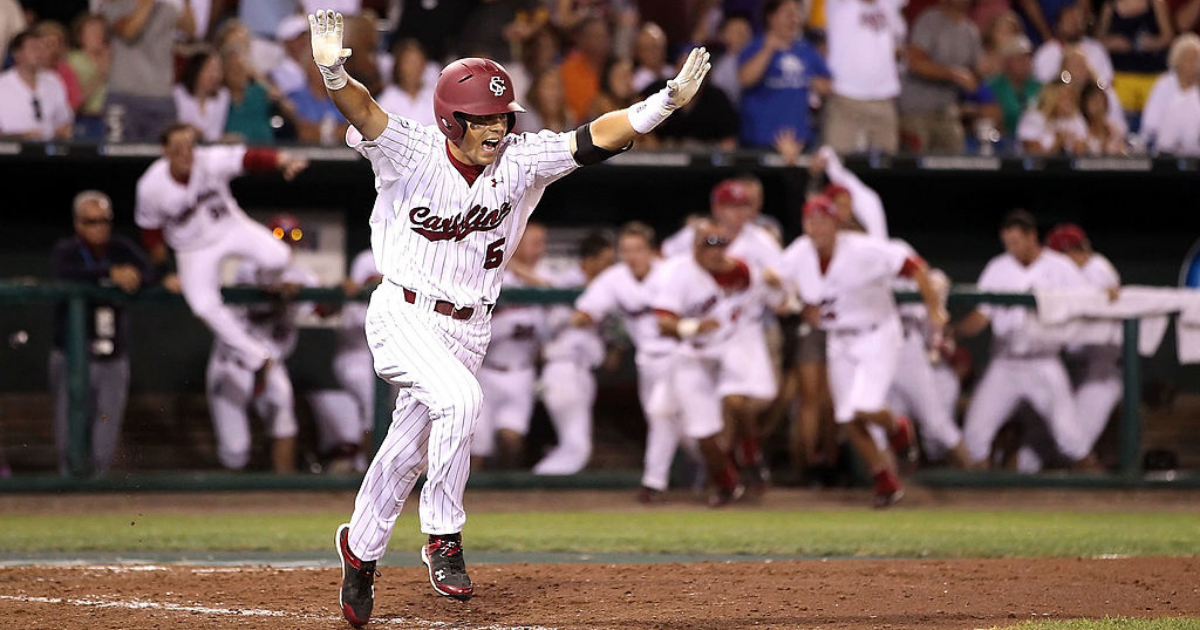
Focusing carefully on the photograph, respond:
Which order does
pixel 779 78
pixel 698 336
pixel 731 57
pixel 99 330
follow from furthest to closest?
pixel 731 57 < pixel 779 78 < pixel 698 336 < pixel 99 330

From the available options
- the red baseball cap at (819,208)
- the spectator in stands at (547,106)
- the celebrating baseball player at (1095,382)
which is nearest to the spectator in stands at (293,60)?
the spectator in stands at (547,106)

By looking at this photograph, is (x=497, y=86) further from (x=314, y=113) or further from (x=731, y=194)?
(x=314, y=113)

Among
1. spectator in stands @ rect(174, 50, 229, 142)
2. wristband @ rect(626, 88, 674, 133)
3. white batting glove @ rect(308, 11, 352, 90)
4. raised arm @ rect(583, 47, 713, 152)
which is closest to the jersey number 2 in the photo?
raised arm @ rect(583, 47, 713, 152)

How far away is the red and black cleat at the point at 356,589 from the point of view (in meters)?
4.75

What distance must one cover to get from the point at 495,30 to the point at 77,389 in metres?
3.64

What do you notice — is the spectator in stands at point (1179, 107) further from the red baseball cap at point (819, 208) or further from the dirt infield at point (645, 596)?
the dirt infield at point (645, 596)

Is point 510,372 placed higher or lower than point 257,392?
higher

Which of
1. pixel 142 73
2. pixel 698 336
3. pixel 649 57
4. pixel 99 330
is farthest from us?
pixel 649 57

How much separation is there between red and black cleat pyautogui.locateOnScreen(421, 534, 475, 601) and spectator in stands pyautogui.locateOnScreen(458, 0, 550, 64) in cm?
565

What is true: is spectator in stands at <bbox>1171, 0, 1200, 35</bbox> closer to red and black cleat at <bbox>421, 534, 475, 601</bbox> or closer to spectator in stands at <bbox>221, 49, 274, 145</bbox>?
spectator in stands at <bbox>221, 49, 274, 145</bbox>

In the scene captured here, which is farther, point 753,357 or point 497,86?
point 753,357

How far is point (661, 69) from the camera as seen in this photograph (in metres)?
10.3

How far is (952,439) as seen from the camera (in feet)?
29.4

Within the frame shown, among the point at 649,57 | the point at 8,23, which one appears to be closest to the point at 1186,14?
the point at 649,57
